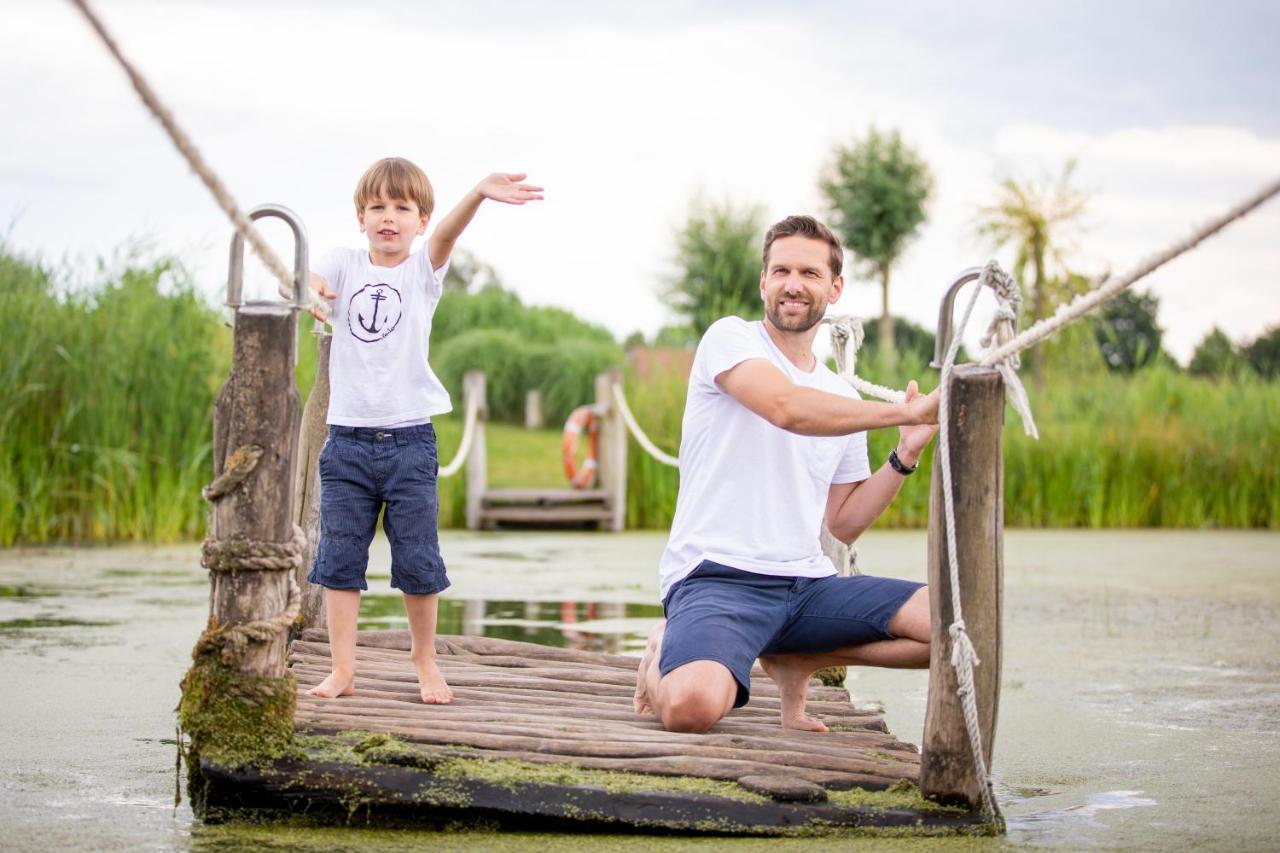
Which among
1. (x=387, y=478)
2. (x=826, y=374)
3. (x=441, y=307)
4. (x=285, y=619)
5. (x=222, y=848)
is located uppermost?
(x=441, y=307)

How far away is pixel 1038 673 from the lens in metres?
4.96

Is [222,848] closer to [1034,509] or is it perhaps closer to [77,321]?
[77,321]

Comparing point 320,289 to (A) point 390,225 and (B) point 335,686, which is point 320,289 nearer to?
(A) point 390,225

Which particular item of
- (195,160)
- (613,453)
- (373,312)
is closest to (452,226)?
(373,312)

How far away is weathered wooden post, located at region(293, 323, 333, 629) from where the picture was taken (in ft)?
13.8

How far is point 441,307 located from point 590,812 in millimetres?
17143

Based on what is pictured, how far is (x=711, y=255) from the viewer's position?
85.2 ft

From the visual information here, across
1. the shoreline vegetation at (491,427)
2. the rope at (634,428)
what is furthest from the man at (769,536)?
the rope at (634,428)

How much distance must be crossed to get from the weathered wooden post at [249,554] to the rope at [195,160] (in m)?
0.08

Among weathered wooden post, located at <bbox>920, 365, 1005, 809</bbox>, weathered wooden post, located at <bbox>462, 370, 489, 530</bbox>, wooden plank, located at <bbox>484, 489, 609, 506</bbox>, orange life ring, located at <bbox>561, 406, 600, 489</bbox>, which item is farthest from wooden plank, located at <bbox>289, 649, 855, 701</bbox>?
orange life ring, located at <bbox>561, 406, 600, 489</bbox>

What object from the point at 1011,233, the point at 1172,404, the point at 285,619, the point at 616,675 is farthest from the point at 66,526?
the point at 1011,233

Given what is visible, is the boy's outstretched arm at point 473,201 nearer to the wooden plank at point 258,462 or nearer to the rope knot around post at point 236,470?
the wooden plank at point 258,462

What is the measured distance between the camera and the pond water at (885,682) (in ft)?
9.28

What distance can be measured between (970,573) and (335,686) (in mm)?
1426
